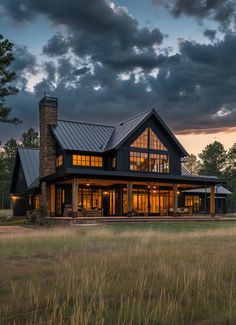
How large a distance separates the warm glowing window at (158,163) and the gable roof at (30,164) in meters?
11.9

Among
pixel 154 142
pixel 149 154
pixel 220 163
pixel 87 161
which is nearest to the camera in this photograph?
pixel 87 161

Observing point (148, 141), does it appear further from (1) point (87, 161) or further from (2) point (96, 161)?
(1) point (87, 161)

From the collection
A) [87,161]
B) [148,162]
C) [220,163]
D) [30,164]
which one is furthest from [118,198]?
[220,163]

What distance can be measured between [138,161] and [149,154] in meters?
1.44

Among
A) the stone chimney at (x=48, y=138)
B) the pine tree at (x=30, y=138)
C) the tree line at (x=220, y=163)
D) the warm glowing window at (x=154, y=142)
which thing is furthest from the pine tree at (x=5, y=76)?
the tree line at (x=220, y=163)

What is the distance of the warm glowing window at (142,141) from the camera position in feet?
123

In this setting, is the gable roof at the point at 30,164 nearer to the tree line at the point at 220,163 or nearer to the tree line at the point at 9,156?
the tree line at the point at 9,156

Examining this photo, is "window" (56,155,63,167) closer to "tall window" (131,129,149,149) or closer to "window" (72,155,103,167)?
"window" (72,155,103,167)

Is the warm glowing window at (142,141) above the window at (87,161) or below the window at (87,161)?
above

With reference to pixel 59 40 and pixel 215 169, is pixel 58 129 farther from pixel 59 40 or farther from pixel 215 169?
pixel 215 169

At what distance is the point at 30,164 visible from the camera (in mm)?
43781

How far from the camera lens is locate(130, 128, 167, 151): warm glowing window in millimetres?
37688

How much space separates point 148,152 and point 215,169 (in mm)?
49389

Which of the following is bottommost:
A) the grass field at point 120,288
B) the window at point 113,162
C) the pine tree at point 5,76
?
the grass field at point 120,288
